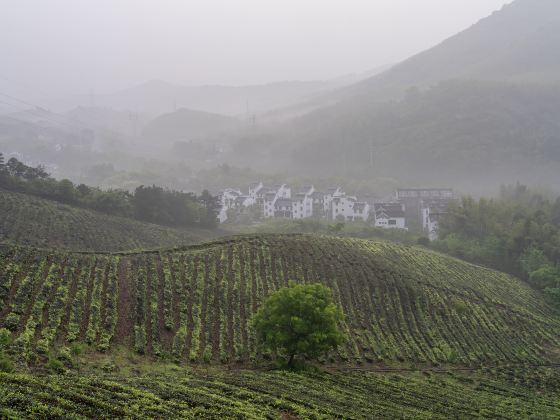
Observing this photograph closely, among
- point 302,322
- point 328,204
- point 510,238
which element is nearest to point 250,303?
point 302,322

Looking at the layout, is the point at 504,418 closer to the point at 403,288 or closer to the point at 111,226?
the point at 403,288

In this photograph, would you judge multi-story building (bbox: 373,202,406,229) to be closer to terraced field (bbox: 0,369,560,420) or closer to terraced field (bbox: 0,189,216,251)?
terraced field (bbox: 0,189,216,251)

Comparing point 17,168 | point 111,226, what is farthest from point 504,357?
point 17,168

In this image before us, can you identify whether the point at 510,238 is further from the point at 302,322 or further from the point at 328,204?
the point at 328,204

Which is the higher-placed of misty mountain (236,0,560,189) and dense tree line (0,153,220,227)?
misty mountain (236,0,560,189)

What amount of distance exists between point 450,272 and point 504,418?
25713mm

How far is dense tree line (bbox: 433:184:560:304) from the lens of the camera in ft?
176

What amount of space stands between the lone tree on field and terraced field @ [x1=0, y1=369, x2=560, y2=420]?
1.69 metres

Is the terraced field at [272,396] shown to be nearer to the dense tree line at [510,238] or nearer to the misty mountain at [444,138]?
the dense tree line at [510,238]

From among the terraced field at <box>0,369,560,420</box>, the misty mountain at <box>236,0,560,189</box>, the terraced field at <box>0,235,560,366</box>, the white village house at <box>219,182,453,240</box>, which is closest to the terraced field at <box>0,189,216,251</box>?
the terraced field at <box>0,235,560,366</box>

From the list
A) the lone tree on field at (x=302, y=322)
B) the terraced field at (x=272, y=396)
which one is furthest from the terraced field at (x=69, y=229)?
the terraced field at (x=272, y=396)

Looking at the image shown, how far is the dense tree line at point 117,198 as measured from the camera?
5988cm

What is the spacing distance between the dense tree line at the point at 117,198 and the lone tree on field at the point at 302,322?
45.8 metres

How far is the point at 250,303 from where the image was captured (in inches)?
1294
